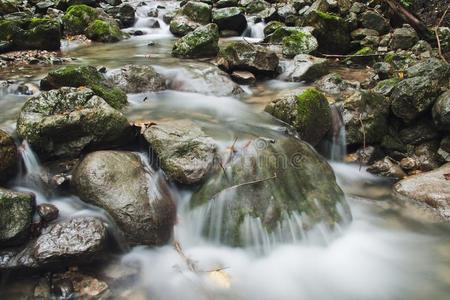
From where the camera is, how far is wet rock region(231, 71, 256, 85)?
25.3 ft

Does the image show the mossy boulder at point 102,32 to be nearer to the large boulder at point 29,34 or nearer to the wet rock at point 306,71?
the large boulder at point 29,34

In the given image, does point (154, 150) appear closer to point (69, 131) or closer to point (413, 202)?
point (69, 131)

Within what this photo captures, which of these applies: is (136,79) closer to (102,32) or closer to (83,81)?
(83,81)

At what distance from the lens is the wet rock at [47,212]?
3930mm

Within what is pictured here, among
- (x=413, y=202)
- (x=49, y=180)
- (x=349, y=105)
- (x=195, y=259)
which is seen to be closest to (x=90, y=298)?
(x=195, y=259)

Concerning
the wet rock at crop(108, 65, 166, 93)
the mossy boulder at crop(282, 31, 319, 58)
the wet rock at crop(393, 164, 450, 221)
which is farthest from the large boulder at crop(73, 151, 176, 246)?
the mossy boulder at crop(282, 31, 319, 58)

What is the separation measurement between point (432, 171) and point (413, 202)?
2.19ft

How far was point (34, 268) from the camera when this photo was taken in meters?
3.57

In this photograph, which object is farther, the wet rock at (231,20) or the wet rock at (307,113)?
the wet rock at (231,20)

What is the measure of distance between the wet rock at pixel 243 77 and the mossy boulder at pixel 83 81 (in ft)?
7.78

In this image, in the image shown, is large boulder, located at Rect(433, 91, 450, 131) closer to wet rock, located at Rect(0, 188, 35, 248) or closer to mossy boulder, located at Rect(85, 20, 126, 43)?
wet rock, located at Rect(0, 188, 35, 248)

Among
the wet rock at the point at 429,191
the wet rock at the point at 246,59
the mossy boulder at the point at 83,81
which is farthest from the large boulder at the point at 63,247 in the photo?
the wet rock at the point at 246,59

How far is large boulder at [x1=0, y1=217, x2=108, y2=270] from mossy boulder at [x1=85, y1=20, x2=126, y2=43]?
339 inches

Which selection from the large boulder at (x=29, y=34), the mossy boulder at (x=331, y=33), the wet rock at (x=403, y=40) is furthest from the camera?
the mossy boulder at (x=331, y=33)
